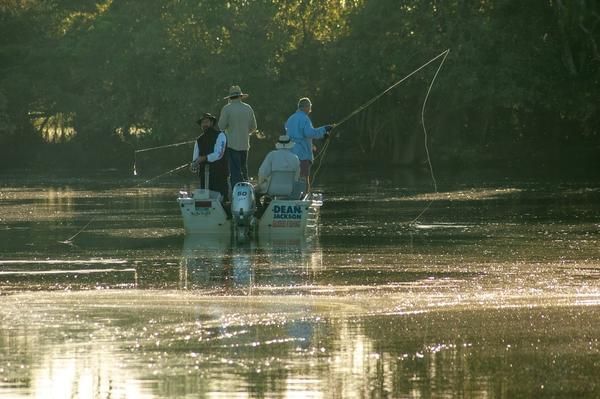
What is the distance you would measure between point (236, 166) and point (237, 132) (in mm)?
494

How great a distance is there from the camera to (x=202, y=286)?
1502cm

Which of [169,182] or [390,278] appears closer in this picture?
[390,278]

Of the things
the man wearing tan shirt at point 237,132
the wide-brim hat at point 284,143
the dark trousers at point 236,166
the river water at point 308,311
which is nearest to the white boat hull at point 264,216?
the river water at point 308,311

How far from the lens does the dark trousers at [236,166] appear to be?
2353 cm

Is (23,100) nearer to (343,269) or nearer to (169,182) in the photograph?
(169,182)

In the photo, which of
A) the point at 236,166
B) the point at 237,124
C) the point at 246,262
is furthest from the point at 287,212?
the point at 246,262

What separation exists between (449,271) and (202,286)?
104 inches

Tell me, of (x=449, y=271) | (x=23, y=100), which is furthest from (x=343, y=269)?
(x=23, y=100)

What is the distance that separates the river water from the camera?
9734 millimetres

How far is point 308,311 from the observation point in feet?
42.6

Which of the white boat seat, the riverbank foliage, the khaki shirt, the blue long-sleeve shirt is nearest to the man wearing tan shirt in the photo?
the khaki shirt

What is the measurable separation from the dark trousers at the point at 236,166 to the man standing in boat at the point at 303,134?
2.47 ft

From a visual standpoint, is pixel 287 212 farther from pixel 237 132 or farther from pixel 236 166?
pixel 237 132

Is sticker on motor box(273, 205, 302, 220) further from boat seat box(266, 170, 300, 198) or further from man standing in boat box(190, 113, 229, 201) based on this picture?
man standing in boat box(190, 113, 229, 201)
